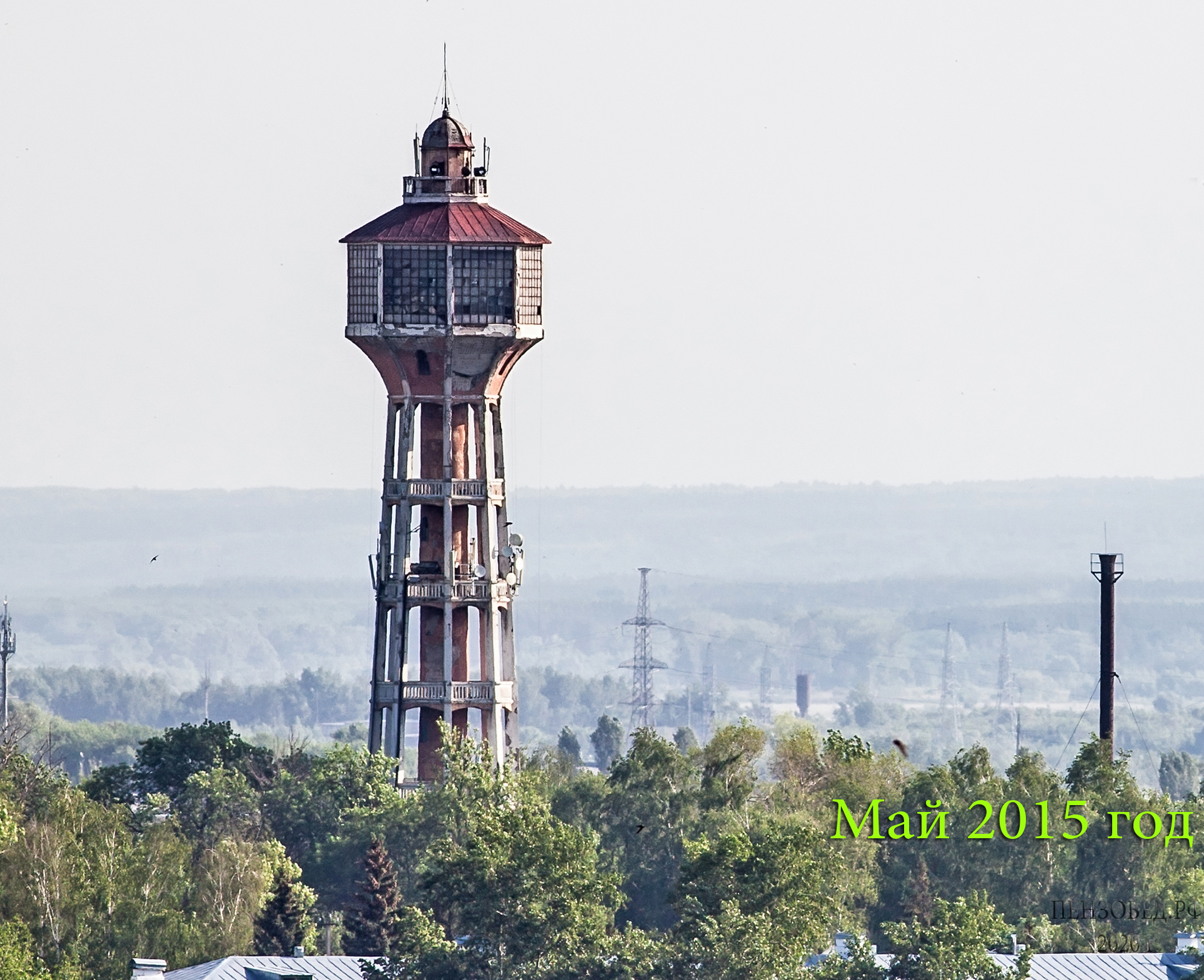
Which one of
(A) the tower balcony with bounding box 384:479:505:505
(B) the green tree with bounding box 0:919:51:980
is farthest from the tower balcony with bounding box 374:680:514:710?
(B) the green tree with bounding box 0:919:51:980

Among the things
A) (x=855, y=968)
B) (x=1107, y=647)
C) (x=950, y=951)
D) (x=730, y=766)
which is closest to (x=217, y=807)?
(x=730, y=766)

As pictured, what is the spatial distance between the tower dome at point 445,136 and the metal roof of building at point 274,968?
44.2 metres

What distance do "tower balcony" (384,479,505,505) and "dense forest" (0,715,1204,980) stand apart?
895 cm

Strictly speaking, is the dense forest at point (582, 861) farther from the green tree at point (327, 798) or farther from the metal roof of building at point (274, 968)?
the metal roof of building at point (274, 968)

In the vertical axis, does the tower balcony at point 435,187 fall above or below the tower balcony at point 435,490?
above

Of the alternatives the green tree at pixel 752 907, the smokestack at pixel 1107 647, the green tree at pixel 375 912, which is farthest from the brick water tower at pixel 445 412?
the green tree at pixel 752 907

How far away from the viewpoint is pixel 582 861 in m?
103

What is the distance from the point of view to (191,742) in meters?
149

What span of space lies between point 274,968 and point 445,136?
155 ft

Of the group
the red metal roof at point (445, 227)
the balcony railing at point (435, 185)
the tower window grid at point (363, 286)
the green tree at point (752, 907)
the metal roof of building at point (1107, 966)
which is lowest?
the metal roof of building at point (1107, 966)

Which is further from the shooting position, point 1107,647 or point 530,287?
point 1107,647

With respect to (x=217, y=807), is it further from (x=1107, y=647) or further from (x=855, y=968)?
(x=855, y=968)

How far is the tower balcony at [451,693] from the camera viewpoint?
5679 inches

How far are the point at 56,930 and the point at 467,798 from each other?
Answer: 24.7 m
